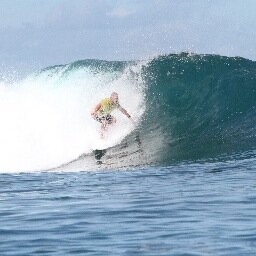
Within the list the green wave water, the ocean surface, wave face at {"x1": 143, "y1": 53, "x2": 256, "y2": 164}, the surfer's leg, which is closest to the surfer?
the surfer's leg

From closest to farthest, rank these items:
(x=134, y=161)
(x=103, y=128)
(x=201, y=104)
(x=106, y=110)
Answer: (x=134, y=161), (x=106, y=110), (x=103, y=128), (x=201, y=104)

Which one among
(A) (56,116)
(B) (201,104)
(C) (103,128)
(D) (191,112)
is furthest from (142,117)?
(A) (56,116)

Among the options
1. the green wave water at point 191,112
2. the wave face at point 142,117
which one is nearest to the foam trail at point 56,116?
the wave face at point 142,117

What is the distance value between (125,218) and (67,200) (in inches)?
75.4

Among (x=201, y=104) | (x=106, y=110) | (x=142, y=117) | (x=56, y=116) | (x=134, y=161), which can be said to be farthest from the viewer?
(x=56, y=116)

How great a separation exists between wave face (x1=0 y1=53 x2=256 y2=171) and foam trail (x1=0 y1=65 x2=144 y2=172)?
0.13 feet

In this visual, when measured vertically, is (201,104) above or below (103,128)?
above

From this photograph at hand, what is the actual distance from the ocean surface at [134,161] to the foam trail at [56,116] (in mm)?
50

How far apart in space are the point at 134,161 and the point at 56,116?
9.36 meters

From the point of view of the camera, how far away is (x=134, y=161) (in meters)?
17.4

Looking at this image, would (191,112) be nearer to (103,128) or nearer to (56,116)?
(103,128)

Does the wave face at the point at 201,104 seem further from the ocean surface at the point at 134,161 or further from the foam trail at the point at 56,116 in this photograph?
the foam trail at the point at 56,116

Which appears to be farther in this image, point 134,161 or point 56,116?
point 56,116

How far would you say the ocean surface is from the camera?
7.86 meters
